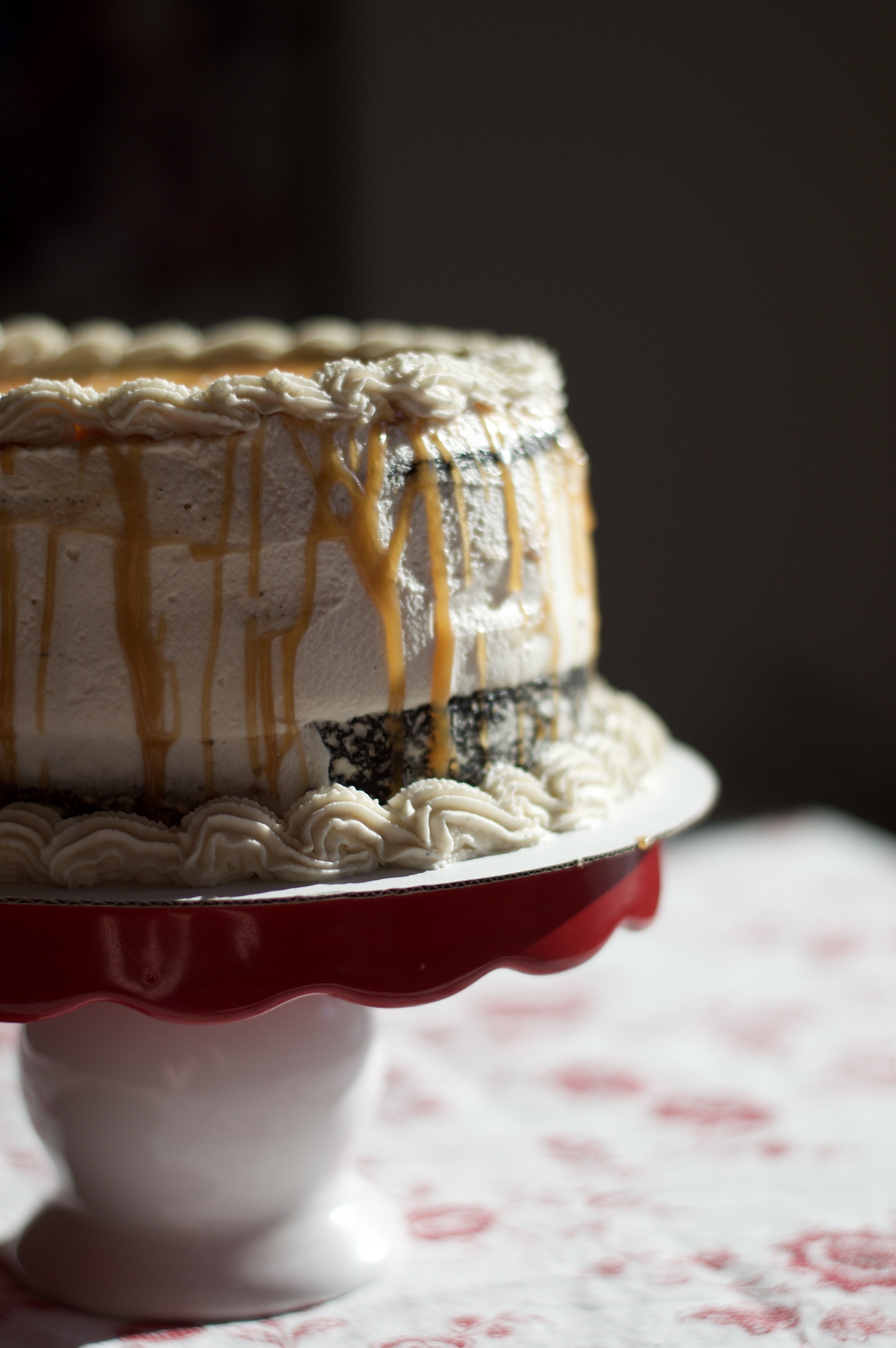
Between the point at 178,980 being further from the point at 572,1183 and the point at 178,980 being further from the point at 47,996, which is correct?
the point at 572,1183

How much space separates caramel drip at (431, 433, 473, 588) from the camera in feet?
4.08

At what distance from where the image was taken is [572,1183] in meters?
1.75

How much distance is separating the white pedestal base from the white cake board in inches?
10.7

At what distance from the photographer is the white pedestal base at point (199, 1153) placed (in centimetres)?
137

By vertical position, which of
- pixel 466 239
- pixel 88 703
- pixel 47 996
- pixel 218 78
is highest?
pixel 218 78

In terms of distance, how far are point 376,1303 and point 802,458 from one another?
3203 millimetres

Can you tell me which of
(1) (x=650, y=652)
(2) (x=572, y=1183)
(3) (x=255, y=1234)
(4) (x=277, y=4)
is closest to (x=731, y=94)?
(4) (x=277, y=4)

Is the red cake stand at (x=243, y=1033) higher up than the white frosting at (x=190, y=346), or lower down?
lower down

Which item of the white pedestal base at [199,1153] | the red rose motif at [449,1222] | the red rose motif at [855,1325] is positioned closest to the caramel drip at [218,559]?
the white pedestal base at [199,1153]

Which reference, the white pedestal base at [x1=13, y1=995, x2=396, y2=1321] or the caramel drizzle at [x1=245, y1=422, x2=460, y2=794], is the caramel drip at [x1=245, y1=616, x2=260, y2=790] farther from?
the white pedestal base at [x1=13, y1=995, x2=396, y2=1321]

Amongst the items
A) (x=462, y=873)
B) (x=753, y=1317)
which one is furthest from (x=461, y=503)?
(x=753, y=1317)

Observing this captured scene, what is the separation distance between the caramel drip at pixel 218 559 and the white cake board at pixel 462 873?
16 centimetres

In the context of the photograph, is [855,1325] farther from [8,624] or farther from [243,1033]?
[8,624]

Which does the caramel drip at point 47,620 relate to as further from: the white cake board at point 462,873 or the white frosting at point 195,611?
the white cake board at point 462,873
